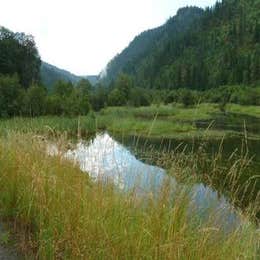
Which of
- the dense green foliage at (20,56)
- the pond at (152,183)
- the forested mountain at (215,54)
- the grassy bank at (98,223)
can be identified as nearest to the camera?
the grassy bank at (98,223)

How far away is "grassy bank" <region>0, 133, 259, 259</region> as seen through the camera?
127 inches

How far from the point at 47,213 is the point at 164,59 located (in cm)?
15731

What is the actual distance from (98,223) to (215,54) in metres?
A: 140

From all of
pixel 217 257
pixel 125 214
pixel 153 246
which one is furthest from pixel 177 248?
pixel 125 214

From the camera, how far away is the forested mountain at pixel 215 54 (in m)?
111

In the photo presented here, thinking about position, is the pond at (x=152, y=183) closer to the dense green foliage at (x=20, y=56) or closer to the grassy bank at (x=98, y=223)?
the grassy bank at (x=98, y=223)

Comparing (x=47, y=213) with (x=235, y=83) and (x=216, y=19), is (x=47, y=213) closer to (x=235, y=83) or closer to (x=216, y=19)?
(x=235, y=83)

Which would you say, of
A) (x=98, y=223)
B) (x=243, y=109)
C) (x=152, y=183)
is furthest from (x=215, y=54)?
(x=98, y=223)

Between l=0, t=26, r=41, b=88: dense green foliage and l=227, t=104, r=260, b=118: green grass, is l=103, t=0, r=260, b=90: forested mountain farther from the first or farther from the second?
l=0, t=26, r=41, b=88: dense green foliage

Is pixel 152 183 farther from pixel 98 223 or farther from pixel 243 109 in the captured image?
pixel 243 109

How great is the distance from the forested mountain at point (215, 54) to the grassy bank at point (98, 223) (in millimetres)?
100391

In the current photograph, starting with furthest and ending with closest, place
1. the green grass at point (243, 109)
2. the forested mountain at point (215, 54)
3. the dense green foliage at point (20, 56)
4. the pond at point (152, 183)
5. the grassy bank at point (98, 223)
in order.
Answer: the forested mountain at point (215, 54) → the green grass at point (243, 109) → the dense green foliage at point (20, 56) → the pond at point (152, 183) → the grassy bank at point (98, 223)

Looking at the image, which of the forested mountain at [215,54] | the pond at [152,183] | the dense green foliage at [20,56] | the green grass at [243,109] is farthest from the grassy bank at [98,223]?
the forested mountain at [215,54]

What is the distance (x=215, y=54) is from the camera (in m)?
138
